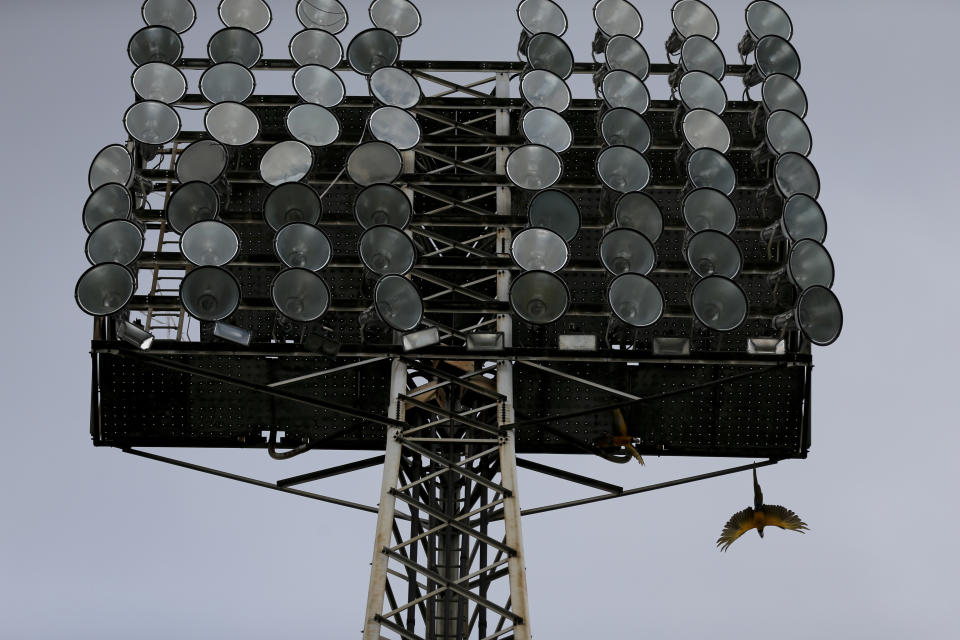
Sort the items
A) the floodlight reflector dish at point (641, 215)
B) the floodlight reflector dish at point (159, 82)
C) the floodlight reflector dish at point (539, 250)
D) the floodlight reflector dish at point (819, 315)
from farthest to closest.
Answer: the floodlight reflector dish at point (159, 82)
the floodlight reflector dish at point (641, 215)
the floodlight reflector dish at point (539, 250)
the floodlight reflector dish at point (819, 315)

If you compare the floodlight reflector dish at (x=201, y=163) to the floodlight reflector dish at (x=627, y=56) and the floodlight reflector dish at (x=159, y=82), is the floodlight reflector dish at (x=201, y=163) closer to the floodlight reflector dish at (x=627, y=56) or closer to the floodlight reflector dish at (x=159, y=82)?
the floodlight reflector dish at (x=159, y=82)

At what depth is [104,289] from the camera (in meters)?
20.3

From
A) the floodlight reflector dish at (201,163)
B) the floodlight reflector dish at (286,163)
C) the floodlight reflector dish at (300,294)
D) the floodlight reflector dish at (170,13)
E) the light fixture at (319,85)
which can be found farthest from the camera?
the floodlight reflector dish at (170,13)

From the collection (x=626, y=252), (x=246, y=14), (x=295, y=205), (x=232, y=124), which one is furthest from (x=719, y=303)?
(x=246, y=14)

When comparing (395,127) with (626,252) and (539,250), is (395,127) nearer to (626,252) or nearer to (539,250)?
(539,250)

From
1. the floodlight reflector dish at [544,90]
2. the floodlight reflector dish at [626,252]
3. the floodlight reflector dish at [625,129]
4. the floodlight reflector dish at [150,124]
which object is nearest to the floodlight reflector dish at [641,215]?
the floodlight reflector dish at [626,252]

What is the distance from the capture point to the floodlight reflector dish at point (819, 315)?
807 inches

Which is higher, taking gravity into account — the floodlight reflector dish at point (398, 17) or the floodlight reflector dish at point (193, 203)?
the floodlight reflector dish at point (398, 17)

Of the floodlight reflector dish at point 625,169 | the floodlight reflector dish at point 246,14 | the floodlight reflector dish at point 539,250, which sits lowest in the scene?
the floodlight reflector dish at point 539,250

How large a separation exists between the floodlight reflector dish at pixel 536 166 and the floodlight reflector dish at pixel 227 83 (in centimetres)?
438

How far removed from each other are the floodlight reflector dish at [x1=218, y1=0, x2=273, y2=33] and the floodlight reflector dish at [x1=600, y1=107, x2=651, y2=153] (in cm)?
627

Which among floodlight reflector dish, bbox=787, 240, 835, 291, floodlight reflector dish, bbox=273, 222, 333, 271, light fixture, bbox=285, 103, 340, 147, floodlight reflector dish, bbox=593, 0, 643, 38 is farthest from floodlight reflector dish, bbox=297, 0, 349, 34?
floodlight reflector dish, bbox=787, 240, 835, 291

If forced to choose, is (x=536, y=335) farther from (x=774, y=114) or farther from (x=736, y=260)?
(x=774, y=114)

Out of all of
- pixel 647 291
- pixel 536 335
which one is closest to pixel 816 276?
pixel 647 291
